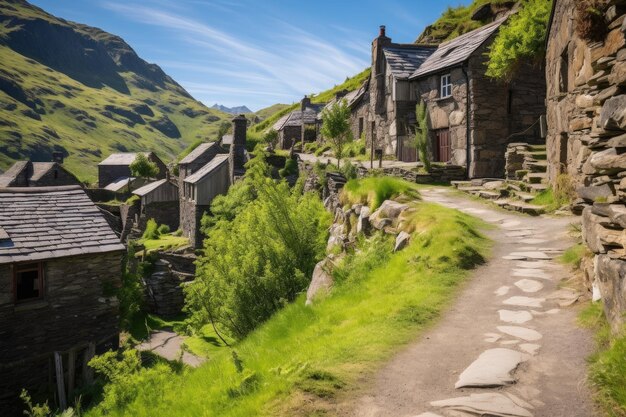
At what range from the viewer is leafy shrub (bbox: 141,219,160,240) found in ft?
127

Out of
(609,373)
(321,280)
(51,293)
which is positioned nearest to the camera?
(609,373)

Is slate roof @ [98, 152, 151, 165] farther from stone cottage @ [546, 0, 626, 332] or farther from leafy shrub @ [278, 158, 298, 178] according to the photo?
stone cottage @ [546, 0, 626, 332]

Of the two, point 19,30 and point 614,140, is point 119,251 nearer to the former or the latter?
point 614,140

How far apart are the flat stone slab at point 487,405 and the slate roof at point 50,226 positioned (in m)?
13.0

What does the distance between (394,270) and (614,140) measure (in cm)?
389

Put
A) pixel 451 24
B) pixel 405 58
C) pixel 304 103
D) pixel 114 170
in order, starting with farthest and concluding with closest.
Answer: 1. pixel 114 170
2. pixel 304 103
3. pixel 451 24
4. pixel 405 58

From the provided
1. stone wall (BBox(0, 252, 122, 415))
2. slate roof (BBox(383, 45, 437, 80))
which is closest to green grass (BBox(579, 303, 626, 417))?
stone wall (BBox(0, 252, 122, 415))

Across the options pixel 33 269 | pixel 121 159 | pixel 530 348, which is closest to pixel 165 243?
pixel 33 269

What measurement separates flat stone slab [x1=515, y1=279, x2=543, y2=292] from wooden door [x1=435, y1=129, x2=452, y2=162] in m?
15.9

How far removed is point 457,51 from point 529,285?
1900 cm

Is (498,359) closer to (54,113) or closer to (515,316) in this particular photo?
(515,316)

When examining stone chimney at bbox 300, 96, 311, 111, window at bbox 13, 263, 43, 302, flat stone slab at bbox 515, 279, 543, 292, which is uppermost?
stone chimney at bbox 300, 96, 311, 111

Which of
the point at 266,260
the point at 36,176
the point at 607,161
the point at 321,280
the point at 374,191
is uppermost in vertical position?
the point at 36,176

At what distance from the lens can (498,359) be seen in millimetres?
4258
